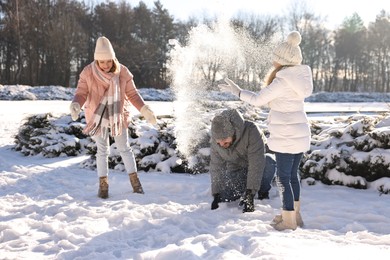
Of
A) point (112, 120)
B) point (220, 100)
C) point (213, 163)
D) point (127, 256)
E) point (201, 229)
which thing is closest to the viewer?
point (127, 256)

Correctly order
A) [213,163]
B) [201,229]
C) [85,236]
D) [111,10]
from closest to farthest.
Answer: [85,236], [201,229], [213,163], [111,10]

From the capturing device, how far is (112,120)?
440cm

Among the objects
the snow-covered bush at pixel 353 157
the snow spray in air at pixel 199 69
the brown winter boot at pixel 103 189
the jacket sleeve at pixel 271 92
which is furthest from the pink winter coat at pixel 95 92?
the snow-covered bush at pixel 353 157

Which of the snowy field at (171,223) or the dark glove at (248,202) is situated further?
the dark glove at (248,202)

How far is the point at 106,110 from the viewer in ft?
14.6

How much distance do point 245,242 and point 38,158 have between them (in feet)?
16.7

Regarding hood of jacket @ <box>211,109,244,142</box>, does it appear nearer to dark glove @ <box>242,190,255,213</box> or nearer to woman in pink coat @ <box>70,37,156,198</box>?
dark glove @ <box>242,190,255,213</box>

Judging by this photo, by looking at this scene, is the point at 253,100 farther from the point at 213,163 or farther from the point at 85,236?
the point at 85,236

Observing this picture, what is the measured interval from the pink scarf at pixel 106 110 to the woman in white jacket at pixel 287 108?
→ 166 cm

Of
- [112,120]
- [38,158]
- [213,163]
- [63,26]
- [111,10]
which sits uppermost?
[111,10]

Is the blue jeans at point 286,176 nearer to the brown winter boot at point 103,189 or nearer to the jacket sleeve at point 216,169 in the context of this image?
the jacket sleeve at point 216,169

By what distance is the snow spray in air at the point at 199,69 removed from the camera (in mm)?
6297

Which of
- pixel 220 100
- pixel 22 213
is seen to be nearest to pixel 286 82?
pixel 22 213

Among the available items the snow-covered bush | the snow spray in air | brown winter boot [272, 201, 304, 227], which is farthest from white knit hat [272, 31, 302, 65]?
the snow spray in air
